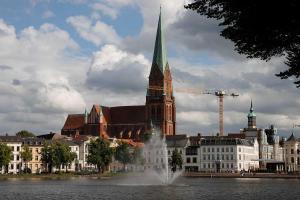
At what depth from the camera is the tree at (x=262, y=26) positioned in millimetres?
24750

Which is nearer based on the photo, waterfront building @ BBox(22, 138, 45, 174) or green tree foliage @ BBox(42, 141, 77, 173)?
green tree foliage @ BBox(42, 141, 77, 173)

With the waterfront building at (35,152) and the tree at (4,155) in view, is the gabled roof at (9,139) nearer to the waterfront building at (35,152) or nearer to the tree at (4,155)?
the waterfront building at (35,152)

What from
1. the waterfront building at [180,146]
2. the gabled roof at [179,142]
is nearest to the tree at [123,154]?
the waterfront building at [180,146]

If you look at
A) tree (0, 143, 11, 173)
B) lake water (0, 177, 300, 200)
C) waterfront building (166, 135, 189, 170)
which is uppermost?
waterfront building (166, 135, 189, 170)

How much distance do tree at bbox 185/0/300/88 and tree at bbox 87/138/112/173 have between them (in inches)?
4832

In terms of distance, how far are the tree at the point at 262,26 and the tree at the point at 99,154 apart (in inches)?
4832

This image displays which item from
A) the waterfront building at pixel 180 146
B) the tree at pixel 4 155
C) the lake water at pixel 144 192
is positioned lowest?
the lake water at pixel 144 192

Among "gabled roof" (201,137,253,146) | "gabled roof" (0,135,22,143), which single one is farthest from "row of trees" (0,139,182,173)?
"gabled roof" (201,137,253,146)

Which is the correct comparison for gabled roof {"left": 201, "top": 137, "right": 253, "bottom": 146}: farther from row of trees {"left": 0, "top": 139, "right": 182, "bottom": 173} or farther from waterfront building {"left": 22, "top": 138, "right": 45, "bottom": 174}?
waterfront building {"left": 22, "top": 138, "right": 45, "bottom": 174}

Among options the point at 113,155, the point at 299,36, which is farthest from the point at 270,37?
the point at 113,155

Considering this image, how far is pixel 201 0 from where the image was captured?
1062 inches

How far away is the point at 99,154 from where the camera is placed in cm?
15062

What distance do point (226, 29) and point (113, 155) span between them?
131 metres

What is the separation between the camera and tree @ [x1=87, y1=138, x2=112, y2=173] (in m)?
150
